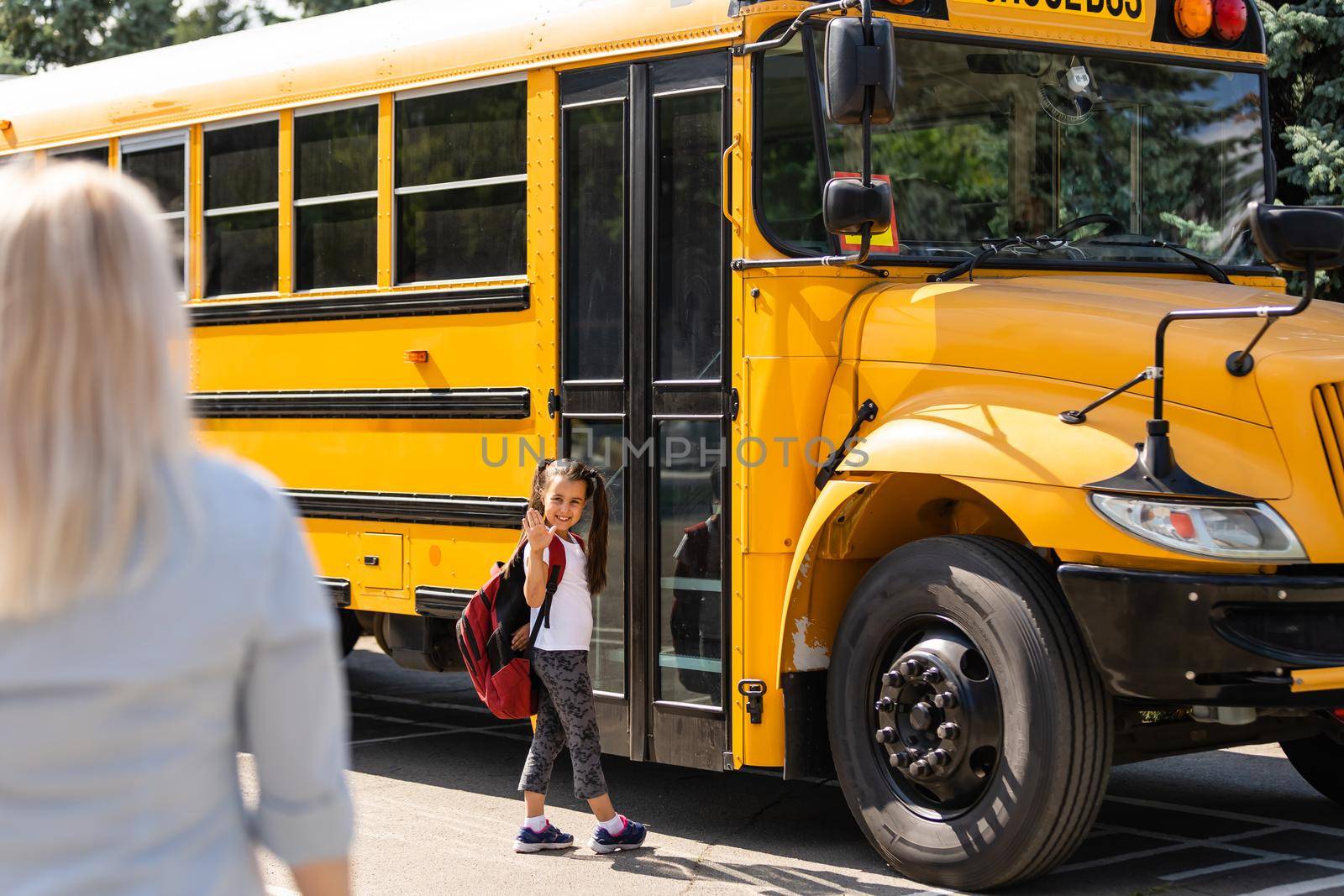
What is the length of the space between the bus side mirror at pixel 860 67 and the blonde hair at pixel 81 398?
3272 millimetres

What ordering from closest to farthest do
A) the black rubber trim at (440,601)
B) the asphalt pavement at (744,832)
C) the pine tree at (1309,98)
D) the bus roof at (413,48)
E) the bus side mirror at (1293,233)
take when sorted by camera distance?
the bus side mirror at (1293,233) → the asphalt pavement at (744,832) → the bus roof at (413,48) → the black rubber trim at (440,601) → the pine tree at (1309,98)

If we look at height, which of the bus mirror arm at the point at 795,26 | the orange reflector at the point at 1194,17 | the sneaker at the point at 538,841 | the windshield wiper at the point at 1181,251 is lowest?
the sneaker at the point at 538,841

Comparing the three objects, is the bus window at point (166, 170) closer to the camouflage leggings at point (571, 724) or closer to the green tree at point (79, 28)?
the camouflage leggings at point (571, 724)

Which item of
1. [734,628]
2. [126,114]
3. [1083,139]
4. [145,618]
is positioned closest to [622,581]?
[734,628]

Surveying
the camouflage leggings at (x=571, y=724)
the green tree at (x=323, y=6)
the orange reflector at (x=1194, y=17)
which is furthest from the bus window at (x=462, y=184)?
the green tree at (x=323, y=6)

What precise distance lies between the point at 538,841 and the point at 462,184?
7.33 feet

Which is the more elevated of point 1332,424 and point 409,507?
point 1332,424

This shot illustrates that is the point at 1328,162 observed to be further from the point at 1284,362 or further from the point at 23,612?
the point at 23,612

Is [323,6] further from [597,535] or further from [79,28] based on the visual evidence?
[597,535]

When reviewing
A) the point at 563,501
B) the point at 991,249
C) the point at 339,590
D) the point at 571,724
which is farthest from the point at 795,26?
the point at 339,590

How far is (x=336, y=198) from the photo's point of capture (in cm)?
641

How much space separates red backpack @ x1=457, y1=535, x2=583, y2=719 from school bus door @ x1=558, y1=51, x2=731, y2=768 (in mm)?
308

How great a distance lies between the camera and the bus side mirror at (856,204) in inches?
183

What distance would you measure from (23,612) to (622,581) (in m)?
4.06
